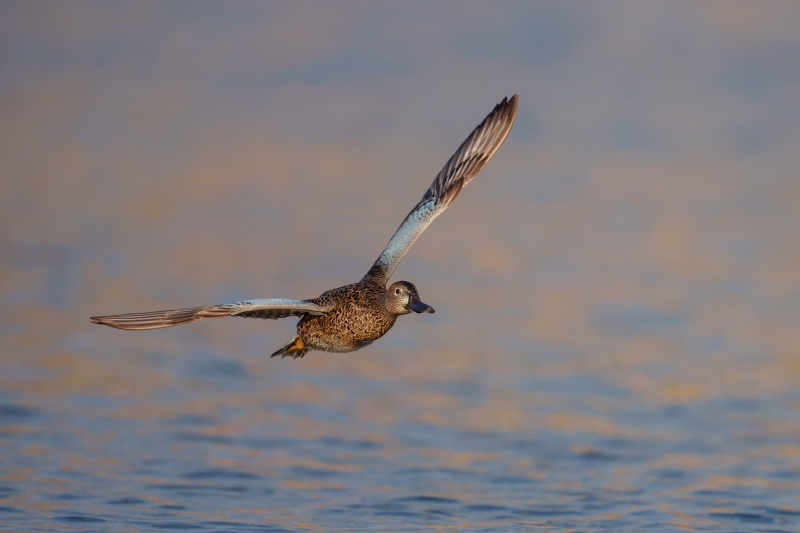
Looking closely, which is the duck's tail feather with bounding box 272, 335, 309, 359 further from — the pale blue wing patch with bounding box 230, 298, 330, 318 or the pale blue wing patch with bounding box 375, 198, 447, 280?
the pale blue wing patch with bounding box 375, 198, 447, 280

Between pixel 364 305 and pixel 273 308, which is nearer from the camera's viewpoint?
pixel 273 308

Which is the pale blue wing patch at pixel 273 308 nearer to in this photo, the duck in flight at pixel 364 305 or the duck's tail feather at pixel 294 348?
the duck in flight at pixel 364 305

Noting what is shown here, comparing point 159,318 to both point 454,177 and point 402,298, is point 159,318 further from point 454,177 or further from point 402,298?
point 454,177

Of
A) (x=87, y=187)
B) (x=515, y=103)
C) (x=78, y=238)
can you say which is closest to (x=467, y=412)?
(x=515, y=103)

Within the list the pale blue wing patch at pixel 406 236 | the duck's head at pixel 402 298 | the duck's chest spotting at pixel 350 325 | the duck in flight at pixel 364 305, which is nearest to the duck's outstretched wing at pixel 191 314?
the duck in flight at pixel 364 305

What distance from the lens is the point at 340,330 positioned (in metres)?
8.65

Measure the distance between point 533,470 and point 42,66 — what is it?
12.2m

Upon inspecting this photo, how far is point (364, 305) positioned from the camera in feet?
28.5

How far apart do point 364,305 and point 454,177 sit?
5.42 feet

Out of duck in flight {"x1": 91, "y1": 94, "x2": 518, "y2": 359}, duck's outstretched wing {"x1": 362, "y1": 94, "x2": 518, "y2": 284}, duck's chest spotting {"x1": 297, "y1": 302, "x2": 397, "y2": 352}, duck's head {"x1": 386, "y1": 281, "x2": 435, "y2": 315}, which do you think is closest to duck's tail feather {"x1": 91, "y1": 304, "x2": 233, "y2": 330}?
duck in flight {"x1": 91, "y1": 94, "x2": 518, "y2": 359}

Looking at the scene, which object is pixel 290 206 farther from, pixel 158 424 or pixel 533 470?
pixel 533 470

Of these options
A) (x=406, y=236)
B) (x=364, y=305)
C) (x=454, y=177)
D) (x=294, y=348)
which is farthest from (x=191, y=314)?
(x=454, y=177)

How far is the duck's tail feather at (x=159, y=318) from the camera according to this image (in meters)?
Result: 7.63

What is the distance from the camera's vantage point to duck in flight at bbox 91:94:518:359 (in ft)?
25.9
